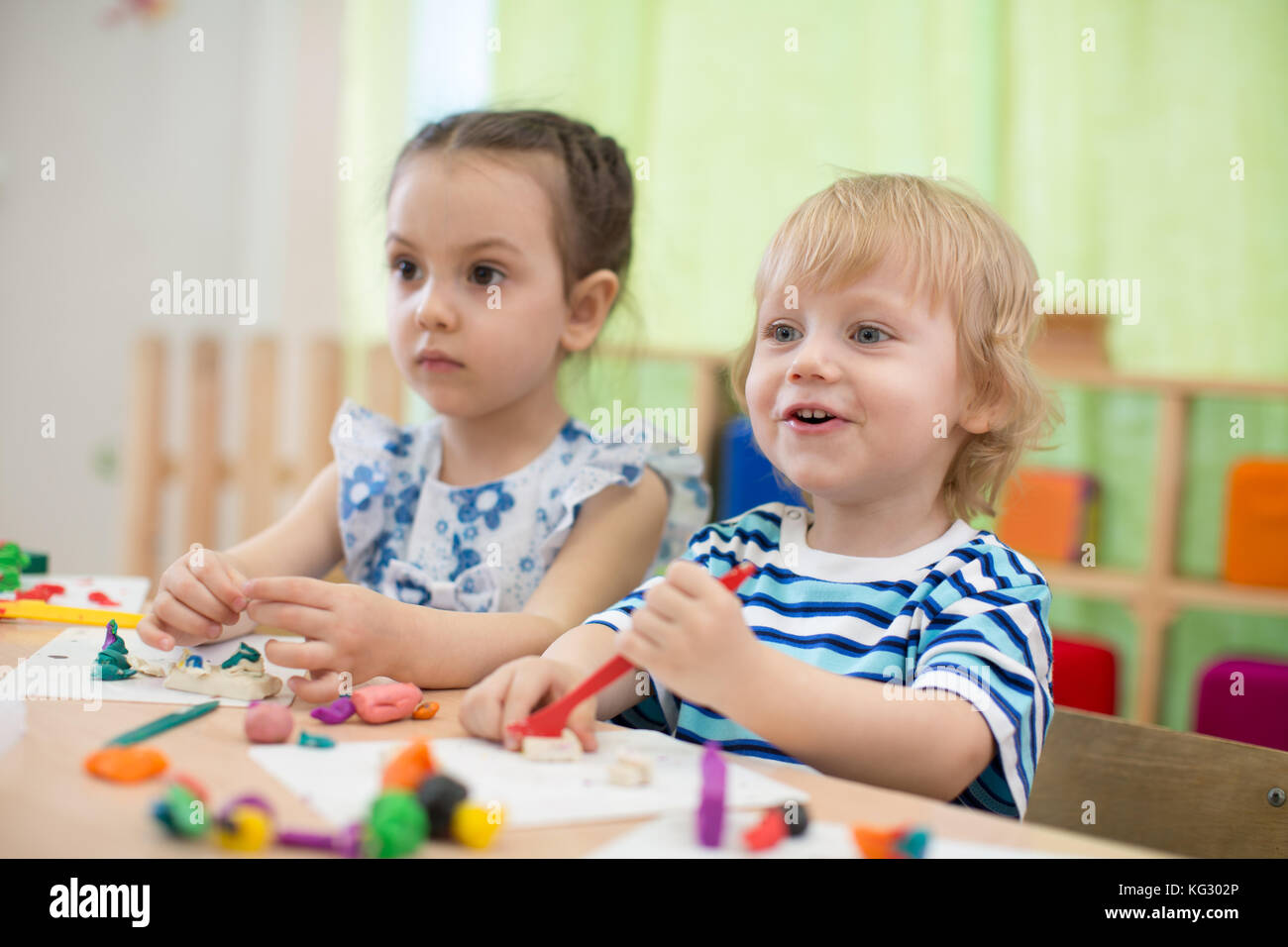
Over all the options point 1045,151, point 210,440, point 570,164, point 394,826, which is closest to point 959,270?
A: point 570,164

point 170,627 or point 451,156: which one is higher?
point 451,156

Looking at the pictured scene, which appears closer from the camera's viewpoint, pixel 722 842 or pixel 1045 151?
pixel 722 842

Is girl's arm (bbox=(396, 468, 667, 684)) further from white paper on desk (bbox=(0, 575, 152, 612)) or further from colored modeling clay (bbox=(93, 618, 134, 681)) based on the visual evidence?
white paper on desk (bbox=(0, 575, 152, 612))

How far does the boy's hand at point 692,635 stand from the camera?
58cm

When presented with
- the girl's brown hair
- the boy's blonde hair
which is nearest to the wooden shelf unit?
the girl's brown hair

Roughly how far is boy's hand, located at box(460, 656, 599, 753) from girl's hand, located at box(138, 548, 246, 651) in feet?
0.80

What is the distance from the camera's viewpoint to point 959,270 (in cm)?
83

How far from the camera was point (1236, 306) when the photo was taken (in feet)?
7.31

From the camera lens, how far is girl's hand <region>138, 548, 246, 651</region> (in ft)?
2.61

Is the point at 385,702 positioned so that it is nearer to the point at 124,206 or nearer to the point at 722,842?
the point at 722,842

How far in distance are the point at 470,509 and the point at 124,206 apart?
1988mm
